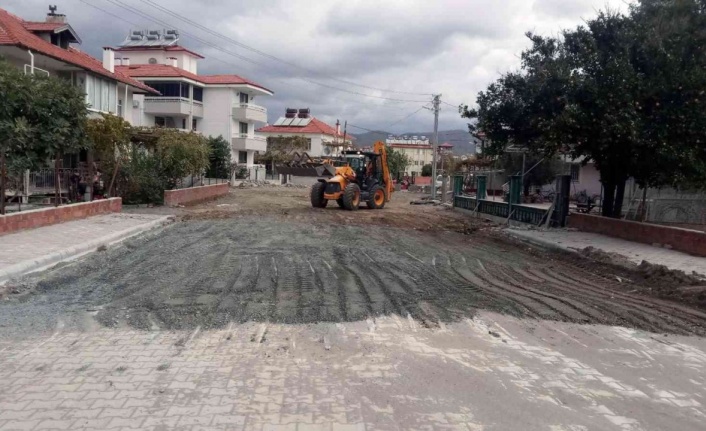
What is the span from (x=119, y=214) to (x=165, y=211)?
3011 mm

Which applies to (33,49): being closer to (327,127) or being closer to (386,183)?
(386,183)

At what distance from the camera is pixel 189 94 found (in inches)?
2031

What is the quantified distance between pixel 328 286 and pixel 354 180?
18.0 meters

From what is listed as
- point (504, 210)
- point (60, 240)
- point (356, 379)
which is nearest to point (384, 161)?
point (504, 210)

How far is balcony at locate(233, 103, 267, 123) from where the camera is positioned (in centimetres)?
5488

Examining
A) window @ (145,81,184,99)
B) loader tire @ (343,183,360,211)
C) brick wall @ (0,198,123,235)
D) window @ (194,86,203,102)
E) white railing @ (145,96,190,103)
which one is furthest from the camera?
window @ (194,86,203,102)

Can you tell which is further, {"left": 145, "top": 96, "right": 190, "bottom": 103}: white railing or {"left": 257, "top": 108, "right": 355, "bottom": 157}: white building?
{"left": 257, "top": 108, "right": 355, "bottom": 157}: white building

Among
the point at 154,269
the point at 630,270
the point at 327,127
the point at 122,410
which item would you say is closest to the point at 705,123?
the point at 630,270

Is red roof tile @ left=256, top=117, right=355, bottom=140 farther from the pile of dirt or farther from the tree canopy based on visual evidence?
the pile of dirt

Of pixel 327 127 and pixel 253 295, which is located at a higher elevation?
pixel 327 127

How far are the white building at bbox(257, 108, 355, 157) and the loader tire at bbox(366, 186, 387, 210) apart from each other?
46195 mm

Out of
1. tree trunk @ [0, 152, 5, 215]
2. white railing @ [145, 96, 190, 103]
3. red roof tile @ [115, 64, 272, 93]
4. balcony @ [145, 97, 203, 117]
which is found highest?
red roof tile @ [115, 64, 272, 93]

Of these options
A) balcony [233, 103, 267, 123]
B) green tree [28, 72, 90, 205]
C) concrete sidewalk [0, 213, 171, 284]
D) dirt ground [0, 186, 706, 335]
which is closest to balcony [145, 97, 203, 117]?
balcony [233, 103, 267, 123]

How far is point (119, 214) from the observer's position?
1933 centimetres
